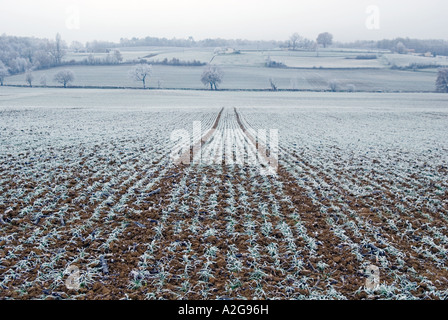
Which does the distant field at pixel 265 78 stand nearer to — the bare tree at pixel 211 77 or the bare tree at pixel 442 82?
the bare tree at pixel 442 82

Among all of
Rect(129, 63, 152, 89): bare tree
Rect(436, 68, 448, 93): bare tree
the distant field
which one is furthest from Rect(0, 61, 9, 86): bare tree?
Answer: Rect(436, 68, 448, 93): bare tree

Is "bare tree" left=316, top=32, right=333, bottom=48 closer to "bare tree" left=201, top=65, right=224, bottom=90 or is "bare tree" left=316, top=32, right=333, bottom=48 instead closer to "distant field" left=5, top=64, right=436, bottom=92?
"distant field" left=5, top=64, right=436, bottom=92

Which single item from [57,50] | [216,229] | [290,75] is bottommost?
[216,229]

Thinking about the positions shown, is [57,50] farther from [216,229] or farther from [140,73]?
[216,229]

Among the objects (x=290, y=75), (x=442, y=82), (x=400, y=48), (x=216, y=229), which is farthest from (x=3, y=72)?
(x=400, y=48)

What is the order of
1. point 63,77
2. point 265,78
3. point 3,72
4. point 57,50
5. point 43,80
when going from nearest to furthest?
point 63,77 → point 3,72 → point 43,80 → point 265,78 → point 57,50

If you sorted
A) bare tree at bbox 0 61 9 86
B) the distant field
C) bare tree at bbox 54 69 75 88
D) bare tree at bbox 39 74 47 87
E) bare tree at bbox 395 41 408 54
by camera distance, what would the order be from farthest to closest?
bare tree at bbox 395 41 408 54 → the distant field → bare tree at bbox 39 74 47 87 → bare tree at bbox 0 61 9 86 → bare tree at bbox 54 69 75 88

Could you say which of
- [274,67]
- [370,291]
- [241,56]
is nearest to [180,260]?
[370,291]

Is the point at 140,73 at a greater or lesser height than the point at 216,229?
A: greater

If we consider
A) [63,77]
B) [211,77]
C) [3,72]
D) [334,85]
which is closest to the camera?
[63,77]
